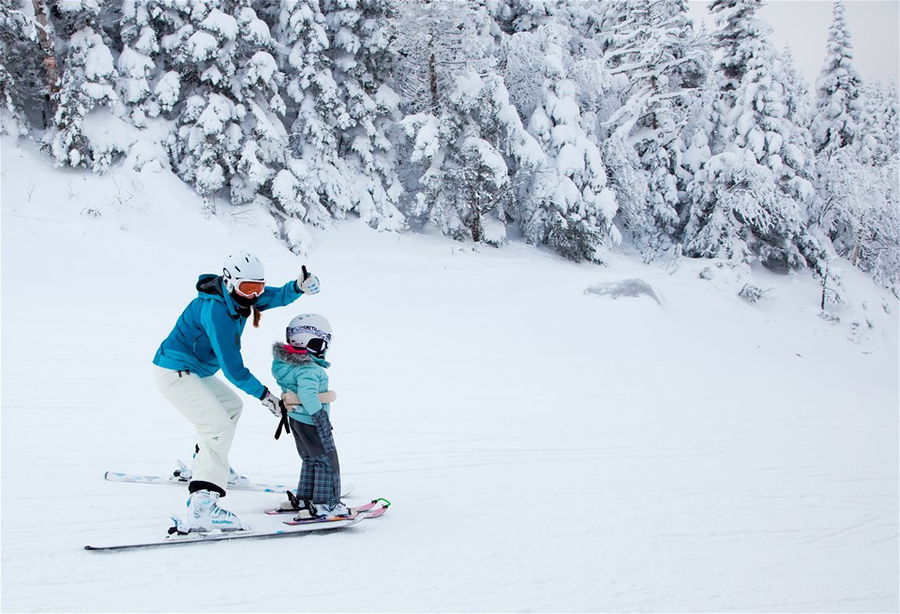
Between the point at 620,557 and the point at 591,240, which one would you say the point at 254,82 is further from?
the point at 620,557

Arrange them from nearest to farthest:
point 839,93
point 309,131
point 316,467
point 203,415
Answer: point 203,415 < point 316,467 < point 309,131 < point 839,93

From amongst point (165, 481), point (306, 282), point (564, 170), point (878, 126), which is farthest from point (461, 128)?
point (878, 126)

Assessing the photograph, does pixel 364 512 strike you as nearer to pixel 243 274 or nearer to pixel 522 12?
pixel 243 274

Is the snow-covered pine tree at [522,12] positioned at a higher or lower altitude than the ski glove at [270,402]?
higher

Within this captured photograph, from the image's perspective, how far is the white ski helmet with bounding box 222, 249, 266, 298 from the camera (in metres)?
4.03

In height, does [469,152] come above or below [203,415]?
above

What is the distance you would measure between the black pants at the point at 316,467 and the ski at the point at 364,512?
0.16 meters

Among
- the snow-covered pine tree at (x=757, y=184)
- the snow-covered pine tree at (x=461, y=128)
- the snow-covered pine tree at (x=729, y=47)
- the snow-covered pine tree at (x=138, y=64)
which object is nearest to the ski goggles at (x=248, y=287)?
the snow-covered pine tree at (x=138, y=64)

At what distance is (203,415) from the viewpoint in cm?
419

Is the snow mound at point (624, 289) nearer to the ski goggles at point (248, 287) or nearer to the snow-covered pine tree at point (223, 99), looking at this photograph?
the snow-covered pine tree at point (223, 99)

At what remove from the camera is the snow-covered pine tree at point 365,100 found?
1747cm

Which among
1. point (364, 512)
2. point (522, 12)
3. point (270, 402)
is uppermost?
point (522, 12)

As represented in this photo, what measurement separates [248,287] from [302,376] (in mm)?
762

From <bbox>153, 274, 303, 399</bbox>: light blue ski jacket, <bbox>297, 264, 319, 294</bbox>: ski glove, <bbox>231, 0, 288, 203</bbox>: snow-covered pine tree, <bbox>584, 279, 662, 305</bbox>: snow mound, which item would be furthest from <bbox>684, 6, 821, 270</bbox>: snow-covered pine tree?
<bbox>153, 274, 303, 399</bbox>: light blue ski jacket
